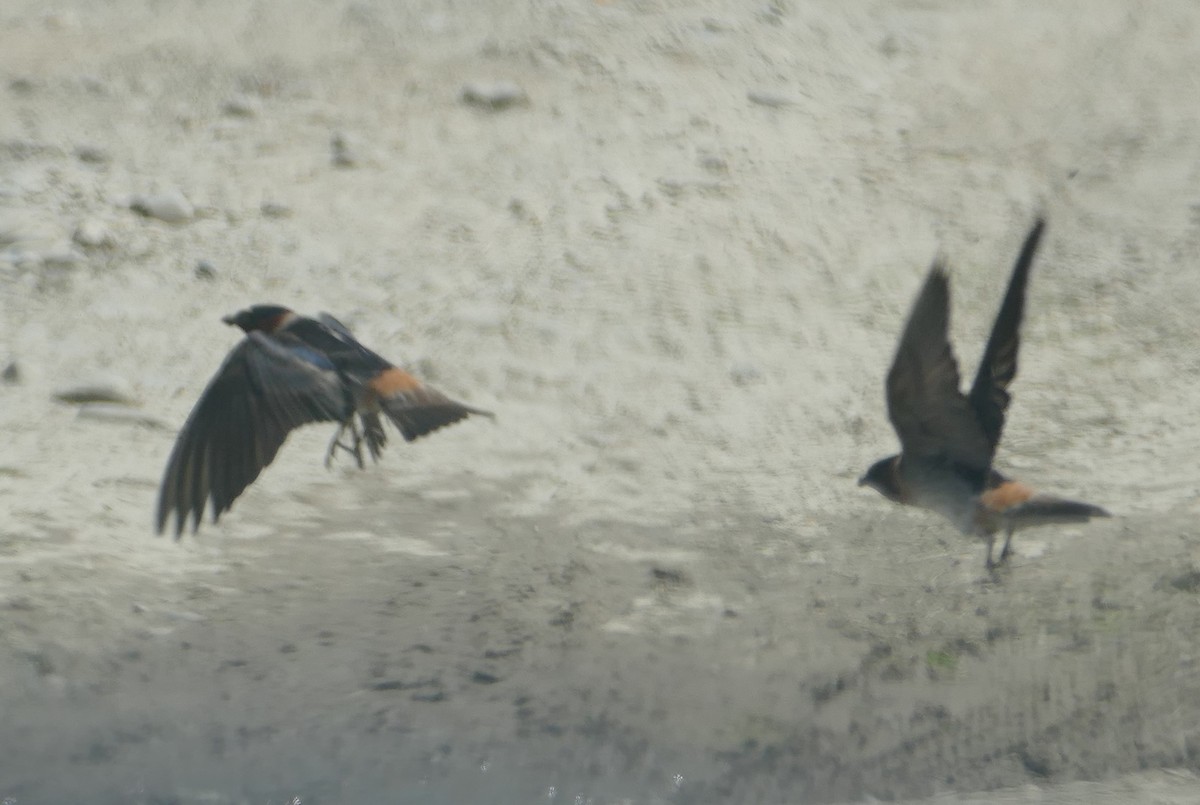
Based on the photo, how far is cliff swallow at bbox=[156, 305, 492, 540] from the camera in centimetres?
441

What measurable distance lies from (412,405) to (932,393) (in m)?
1.59

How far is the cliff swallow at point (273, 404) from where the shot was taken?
441 cm

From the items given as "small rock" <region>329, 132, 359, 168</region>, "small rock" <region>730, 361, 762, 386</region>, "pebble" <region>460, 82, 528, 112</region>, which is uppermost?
"pebble" <region>460, 82, 528, 112</region>

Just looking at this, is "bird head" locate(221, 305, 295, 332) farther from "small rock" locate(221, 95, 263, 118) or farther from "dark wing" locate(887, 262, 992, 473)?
"small rock" locate(221, 95, 263, 118)

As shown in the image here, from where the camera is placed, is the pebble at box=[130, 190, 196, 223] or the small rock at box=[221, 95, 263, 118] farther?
the small rock at box=[221, 95, 263, 118]

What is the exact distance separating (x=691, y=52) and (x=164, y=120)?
2531mm

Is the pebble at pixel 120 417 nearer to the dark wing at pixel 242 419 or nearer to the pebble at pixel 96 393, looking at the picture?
the pebble at pixel 96 393

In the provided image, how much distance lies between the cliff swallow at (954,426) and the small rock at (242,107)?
3.81 meters

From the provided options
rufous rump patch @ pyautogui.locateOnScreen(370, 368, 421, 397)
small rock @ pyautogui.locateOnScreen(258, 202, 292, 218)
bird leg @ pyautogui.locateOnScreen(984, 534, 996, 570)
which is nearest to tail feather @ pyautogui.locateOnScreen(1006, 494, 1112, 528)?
bird leg @ pyautogui.locateOnScreen(984, 534, 996, 570)

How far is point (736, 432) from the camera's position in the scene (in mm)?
5629

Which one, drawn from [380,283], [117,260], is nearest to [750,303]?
[380,283]

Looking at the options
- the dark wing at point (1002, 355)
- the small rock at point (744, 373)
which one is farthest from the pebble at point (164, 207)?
the dark wing at point (1002, 355)

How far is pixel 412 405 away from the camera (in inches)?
187

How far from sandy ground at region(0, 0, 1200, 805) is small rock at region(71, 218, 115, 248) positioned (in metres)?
0.04
